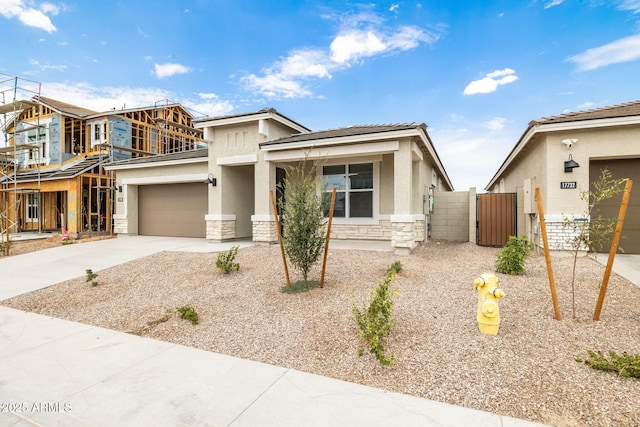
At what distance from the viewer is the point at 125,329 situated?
15.2 ft

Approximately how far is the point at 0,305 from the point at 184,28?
10.5 m

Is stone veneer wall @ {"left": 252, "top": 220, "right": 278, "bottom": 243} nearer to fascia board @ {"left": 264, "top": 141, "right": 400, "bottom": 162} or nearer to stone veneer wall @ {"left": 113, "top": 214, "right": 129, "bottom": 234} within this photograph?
fascia board @ {"left": 264, "top": 141, "right": 400, "bottom": 162}

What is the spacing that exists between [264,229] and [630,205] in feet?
35.1

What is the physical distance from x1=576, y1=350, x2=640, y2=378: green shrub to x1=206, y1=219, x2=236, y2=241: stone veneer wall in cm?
1070

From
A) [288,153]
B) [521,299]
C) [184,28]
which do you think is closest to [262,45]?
[184,28]

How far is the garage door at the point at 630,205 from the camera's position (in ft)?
26.4

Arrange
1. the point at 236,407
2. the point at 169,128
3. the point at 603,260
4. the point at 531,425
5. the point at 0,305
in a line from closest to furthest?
the point at 531,425
the point at 236,407
the point at 0,305
the point at 603,260
the point at 169,128

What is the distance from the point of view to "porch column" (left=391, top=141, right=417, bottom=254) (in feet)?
28.9

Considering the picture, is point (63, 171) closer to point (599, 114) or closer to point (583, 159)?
point (583, 159)

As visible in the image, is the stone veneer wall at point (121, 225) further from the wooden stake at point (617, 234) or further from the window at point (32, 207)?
the wooden stake at point (617, 234)

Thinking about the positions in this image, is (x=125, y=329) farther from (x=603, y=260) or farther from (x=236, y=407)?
(x=603, y=260)

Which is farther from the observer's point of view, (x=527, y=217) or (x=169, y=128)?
(x=169, y=128)

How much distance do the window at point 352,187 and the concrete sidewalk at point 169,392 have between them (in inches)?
313

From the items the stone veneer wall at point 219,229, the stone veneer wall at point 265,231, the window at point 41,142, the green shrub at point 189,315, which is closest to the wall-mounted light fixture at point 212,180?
the stone veneer wall at point 219,229
